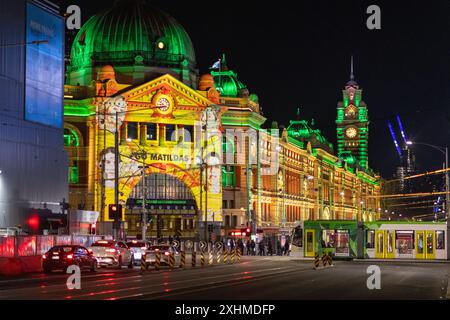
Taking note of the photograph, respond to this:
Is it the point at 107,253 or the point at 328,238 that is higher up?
the point at 328,238

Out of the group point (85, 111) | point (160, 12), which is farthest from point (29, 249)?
point (160, 12)

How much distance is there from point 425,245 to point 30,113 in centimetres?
3005

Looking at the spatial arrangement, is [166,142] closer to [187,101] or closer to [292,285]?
[187,101]

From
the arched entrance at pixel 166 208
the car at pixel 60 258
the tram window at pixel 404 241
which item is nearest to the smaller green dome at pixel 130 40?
the arched entrance at pixel 166 208

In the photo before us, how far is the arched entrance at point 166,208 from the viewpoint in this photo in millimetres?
115562

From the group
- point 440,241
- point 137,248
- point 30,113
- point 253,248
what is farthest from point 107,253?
point 253,248

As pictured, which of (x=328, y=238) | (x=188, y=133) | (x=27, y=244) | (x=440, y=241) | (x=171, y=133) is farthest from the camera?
(x=188, y=133)

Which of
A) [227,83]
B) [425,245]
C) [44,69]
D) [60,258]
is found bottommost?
A: [60,258]

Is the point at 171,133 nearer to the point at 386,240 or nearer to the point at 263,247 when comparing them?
the point at 263,247

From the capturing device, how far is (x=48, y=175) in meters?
73.5

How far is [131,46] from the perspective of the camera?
12069 centimetres

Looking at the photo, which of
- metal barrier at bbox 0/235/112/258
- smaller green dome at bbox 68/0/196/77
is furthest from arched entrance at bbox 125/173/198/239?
metal barrier at bbox 0/235/112/258

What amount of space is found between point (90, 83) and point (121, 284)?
80735 millimetres
